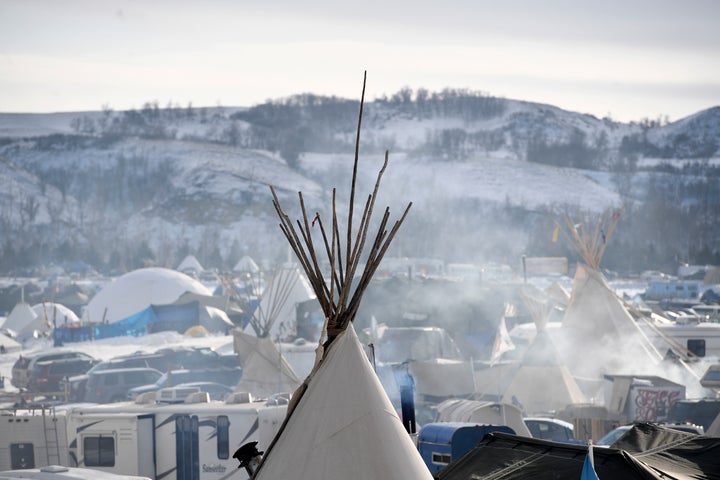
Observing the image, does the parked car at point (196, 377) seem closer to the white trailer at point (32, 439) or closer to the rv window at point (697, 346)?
the white trailer at point (32, 439)

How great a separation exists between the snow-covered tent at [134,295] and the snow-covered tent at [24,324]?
50.5 inches

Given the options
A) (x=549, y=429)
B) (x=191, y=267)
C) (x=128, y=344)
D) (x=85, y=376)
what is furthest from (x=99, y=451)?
(x=191, y=267)

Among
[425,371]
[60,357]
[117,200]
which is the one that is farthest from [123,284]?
[117,200]

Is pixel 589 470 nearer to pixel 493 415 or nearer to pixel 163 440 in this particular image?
pixel 493 415

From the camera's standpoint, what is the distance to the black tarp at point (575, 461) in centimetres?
755

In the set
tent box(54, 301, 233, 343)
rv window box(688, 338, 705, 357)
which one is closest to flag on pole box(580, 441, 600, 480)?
rv window box(688, 338, 705, 357)

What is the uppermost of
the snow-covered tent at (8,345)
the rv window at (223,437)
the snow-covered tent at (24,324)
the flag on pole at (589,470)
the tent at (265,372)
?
the flag on pole at (589,470)

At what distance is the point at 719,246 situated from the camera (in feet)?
245

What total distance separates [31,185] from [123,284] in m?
63.0

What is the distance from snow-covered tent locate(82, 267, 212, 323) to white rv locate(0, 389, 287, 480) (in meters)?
20.5

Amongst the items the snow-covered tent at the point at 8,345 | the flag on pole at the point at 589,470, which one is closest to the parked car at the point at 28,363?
the snow-covered tent at the point at 8,345

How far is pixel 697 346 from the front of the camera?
2147 cm

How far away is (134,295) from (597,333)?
1736cm

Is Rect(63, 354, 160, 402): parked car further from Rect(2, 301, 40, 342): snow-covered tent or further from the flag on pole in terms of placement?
the flag on pole
